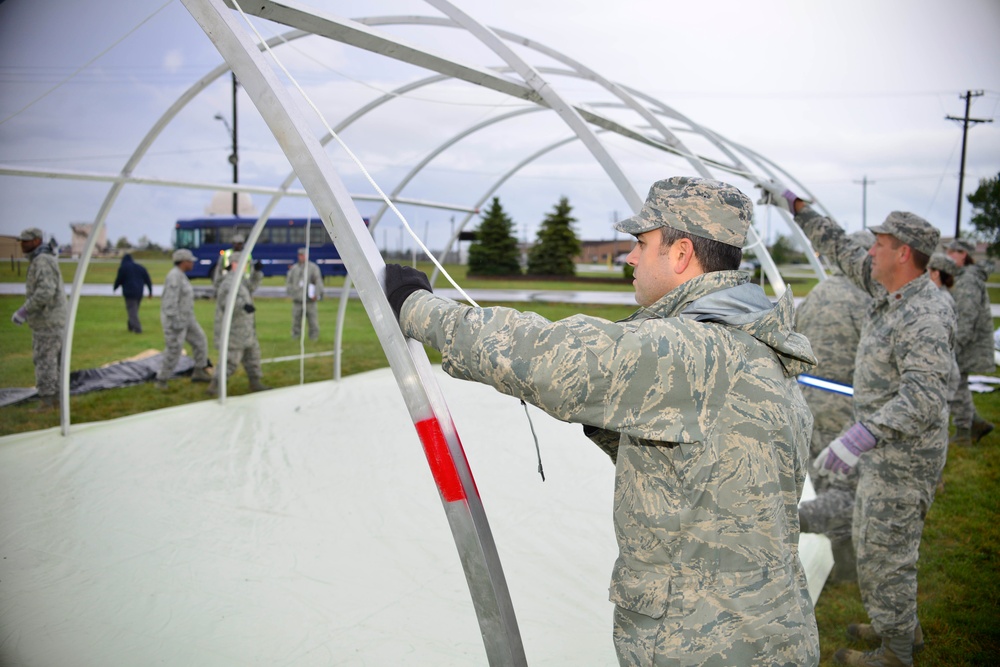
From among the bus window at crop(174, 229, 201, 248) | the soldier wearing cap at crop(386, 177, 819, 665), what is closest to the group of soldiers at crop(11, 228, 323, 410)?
the soldier wearing cap at crop(386, 177, 819, 665)

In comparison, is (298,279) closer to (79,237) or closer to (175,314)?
(175,314)

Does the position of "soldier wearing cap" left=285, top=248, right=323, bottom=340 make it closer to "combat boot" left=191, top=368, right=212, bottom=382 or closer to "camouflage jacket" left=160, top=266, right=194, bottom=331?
"combat boot" left=191, top=368, right=212, bottom=382

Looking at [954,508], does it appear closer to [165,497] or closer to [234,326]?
[165,497]

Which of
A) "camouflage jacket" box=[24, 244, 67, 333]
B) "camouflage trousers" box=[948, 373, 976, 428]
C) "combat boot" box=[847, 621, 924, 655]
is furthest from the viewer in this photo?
"camouflage trousers" box=[948, 373, 976, 428]

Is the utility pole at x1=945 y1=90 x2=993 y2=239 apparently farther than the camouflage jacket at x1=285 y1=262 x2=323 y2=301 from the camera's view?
Yes

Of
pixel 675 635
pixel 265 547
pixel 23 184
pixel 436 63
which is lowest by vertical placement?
pixel 265 547

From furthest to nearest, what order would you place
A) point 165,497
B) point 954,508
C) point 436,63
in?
point 954,508, point 165,497, point 436,63

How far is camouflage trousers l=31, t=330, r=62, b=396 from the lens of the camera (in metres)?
7.57

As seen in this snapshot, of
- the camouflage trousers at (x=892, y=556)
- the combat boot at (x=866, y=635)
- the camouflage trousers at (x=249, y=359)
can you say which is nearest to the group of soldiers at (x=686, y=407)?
the camouflage trousers at (x=892, y=556)

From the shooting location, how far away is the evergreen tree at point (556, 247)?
124 ft

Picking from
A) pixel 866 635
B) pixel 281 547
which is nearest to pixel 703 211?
pixel 866 635

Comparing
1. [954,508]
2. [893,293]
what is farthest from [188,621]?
[954,508]

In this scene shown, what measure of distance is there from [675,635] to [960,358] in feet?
26.7

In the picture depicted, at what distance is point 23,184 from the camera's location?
50.2 ft
